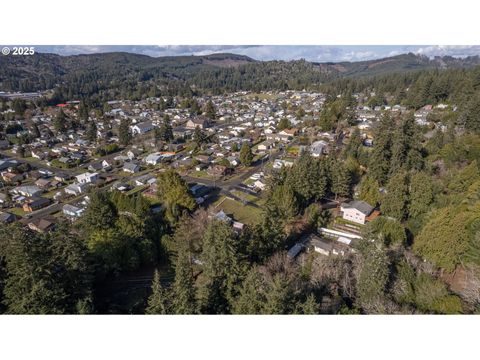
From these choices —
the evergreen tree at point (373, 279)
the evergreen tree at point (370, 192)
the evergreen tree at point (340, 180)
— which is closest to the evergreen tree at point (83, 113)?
the evergreen tree at point (340, 180)

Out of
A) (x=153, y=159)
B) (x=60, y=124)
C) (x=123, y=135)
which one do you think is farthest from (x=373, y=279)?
(x=60, y=124)

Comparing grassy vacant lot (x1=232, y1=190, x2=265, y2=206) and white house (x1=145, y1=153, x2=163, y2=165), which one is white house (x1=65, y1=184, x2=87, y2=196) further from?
grassy vacant lot (x1=232, y1=190, x2=265, y2=206)

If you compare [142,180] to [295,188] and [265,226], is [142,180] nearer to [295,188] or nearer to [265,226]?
[295,188]

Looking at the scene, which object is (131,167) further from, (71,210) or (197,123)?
(197,123)

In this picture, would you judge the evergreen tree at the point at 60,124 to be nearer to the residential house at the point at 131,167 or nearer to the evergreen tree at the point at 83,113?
the evergreen tree at the point at 83,113

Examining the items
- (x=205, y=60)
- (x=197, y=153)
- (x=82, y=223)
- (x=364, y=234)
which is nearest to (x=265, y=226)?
(x=364, y=234)

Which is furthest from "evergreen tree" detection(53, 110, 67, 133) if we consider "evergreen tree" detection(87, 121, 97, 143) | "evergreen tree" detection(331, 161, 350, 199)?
"evergreen tree" detection(331, 161, 350, 199)
